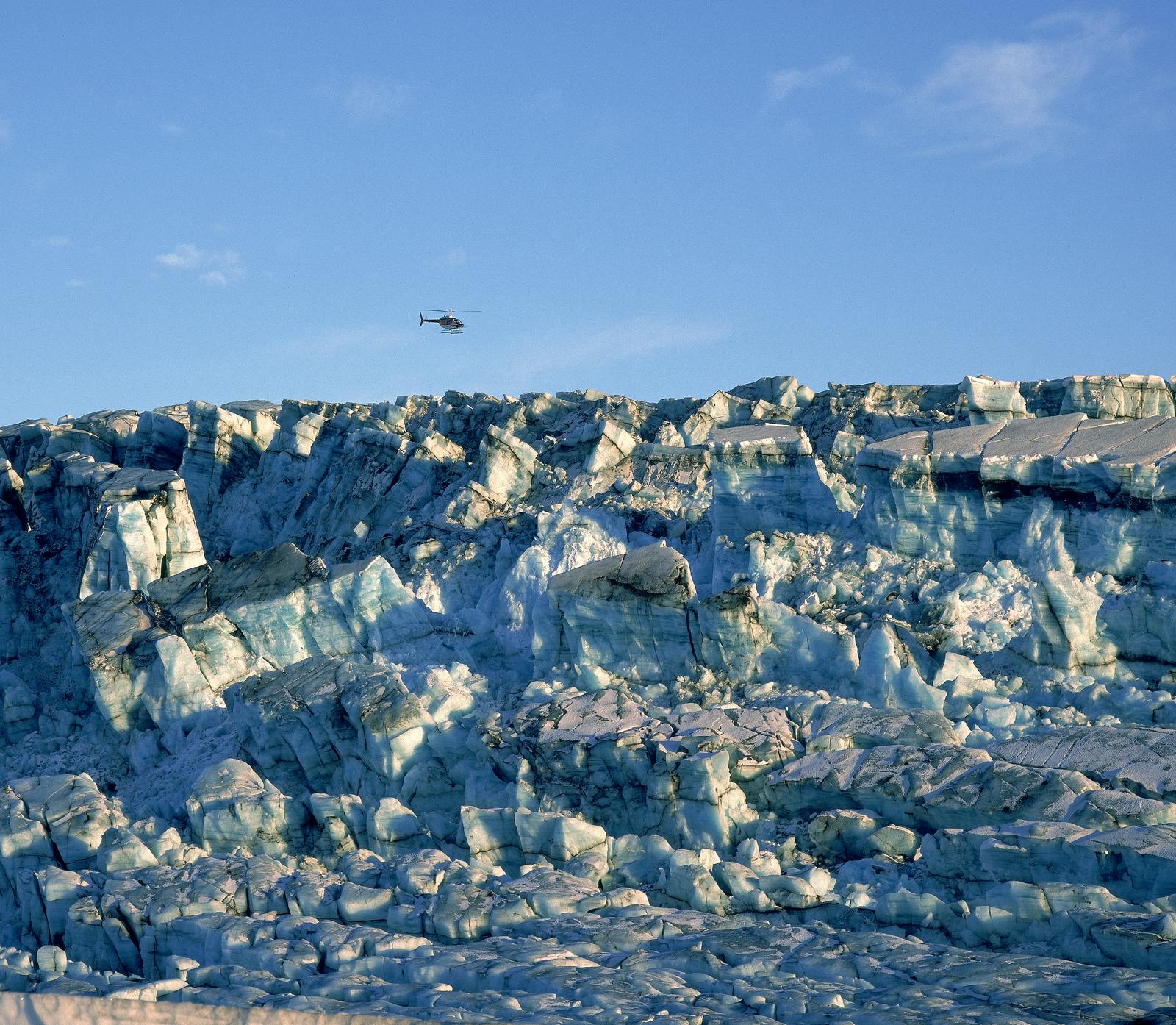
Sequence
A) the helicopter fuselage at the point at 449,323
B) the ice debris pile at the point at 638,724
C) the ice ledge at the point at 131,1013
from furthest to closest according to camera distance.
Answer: the helicopter fuselage at the point at 449,323
the ice debris pile at the point at 638,724
the ice ledge at the point at 131,1013

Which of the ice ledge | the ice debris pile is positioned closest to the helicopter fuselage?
the ice debris pile

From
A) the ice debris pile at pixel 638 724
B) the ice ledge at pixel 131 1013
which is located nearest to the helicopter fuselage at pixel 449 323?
the ice debris pile at pixel 638 724

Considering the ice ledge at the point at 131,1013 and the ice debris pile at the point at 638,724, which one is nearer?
the ice ledge at the point at 131,1013

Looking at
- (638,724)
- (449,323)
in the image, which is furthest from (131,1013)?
(449,323)

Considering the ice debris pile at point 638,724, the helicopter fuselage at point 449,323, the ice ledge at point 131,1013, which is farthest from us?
the helicopter fuselage at point 449,323

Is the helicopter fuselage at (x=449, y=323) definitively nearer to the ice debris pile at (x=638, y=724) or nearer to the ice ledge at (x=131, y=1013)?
the ice debris pile at (x=638, y=724)

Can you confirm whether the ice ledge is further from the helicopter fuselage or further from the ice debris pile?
the helicopter fuselage

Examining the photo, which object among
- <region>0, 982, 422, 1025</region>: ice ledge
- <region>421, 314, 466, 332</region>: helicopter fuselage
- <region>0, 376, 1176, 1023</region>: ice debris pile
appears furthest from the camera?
<region>421, 314, 466, 332</region>: helicopter fuselage

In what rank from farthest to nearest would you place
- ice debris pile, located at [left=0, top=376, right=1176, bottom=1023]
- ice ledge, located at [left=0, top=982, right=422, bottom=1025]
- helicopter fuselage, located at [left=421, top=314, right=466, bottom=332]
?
helicopter fuselage, located at [left=421, top=314, right=466, bottom=332]
ice debris pile, located at [left=0, top=376, right=1176, bottom=1023]
ice ledge, located at [left=0, top=982, right=422, bottom=1025]

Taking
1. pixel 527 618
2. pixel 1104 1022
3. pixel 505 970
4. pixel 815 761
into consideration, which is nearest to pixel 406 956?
pixel 505 970
